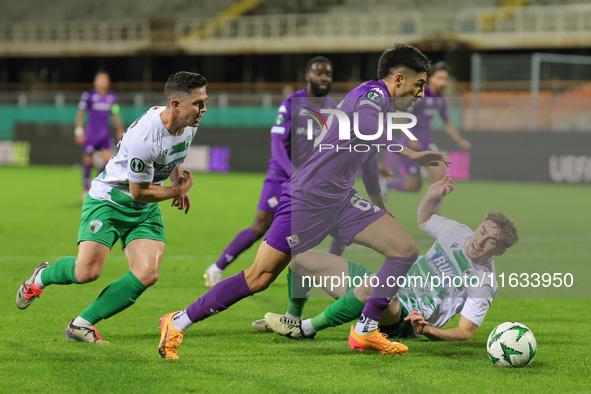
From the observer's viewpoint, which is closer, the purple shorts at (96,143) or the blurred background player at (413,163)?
the blurred background player at (413,163)

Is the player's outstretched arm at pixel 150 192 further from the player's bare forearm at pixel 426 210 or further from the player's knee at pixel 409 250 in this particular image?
the player's bare forearm at pixel 426 210

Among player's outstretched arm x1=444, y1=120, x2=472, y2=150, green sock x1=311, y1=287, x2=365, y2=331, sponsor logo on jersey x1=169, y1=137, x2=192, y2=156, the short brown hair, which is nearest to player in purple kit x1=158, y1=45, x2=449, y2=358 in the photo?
green sock x1=311, y1=287, x2=365, y2=331

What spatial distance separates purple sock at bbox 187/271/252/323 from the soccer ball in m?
1.45

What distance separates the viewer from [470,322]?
5.16m

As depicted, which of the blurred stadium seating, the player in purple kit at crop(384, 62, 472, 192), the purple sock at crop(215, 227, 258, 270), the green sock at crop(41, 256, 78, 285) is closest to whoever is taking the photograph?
the green sock at crop(41, 256, 78, 285)

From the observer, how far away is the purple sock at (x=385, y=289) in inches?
189

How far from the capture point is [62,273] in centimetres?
525

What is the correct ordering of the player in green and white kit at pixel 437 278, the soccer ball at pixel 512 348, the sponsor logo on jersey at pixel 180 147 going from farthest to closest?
the player in green and white kit at pixel 437 278 < the sponsor logo on jersey at pixel 180 147 < the soccer ball at pixel 512 348

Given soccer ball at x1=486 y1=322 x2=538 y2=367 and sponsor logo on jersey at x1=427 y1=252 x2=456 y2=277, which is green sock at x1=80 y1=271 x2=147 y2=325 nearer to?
sponsor logo on jersey at x1=427 y1=252 x2=456 y2=277

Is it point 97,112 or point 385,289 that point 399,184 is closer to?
point 385,289

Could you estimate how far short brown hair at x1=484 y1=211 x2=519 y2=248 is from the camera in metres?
5.05

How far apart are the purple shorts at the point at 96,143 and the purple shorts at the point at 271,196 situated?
8509 millimetres

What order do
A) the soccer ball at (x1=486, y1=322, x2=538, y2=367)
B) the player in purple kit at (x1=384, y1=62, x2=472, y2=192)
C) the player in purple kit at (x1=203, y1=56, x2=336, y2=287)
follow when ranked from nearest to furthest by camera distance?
the soccer ball at (x1=486, y1=322, x2=538, y2=367), the player in purple kit at (x1=384, y1=62, x2=472, y2=192), the player in purple kit at (x1=203, y1=56, x2=336, y2=287)

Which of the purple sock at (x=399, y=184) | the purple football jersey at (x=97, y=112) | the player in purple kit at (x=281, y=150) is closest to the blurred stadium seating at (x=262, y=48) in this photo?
the purple football jersey at (x=97, y=112)
